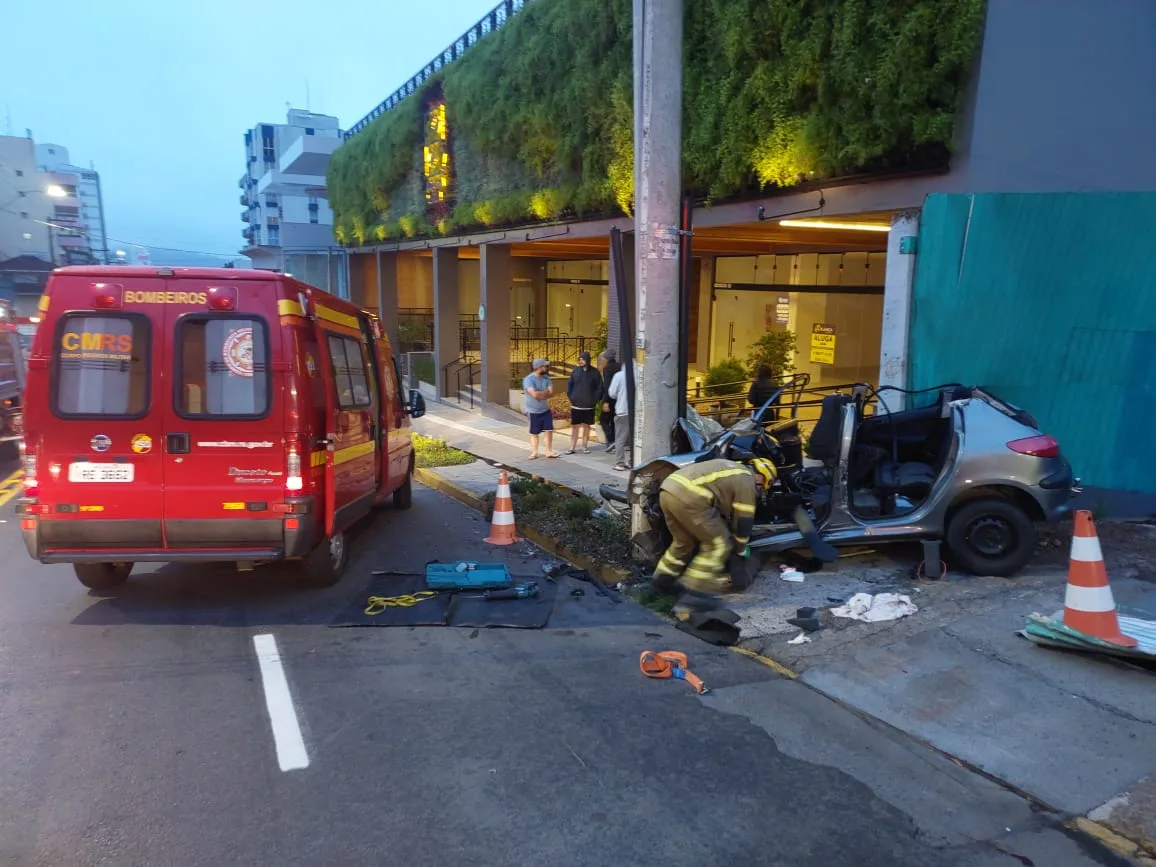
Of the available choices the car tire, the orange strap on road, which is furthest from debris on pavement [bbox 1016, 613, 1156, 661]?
the car tire

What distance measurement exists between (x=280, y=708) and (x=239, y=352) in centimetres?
255

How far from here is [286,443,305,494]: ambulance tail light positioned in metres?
5.63

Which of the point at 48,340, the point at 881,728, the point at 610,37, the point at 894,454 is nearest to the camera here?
the point at 881,728

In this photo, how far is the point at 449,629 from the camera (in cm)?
562

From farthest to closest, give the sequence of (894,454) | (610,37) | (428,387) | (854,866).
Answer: (428,387) → (610,37) → (894,454) → (854,866)

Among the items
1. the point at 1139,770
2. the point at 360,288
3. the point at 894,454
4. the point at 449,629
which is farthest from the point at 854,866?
the point at 360,288

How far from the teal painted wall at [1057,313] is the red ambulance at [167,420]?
5.86m

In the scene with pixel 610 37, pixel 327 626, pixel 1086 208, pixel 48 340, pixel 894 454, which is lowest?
pixel 327 626

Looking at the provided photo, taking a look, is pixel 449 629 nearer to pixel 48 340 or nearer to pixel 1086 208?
pixel 48 340

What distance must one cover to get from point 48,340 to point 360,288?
81.3 feet

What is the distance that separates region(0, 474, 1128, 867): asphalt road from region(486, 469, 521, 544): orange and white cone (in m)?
2.37

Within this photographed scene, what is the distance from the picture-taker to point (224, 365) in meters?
5.63

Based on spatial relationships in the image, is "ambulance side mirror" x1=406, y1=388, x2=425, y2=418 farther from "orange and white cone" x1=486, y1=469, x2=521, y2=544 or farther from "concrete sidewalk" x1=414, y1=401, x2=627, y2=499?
"concrete sidewalk" x1=414, y1=401, x2=627, y2=499

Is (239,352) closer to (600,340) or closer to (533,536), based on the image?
(533,536)
